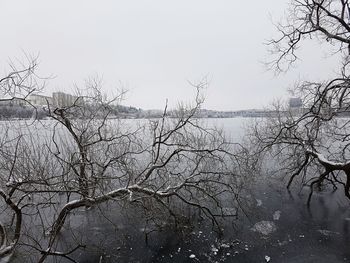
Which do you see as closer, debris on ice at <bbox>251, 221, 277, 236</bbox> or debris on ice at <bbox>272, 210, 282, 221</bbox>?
debris on ice at <bbox>251, 221, 277, 236</bbox>

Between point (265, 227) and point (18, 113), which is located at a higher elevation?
point (18, 113)

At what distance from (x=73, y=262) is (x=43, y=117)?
5201 mm

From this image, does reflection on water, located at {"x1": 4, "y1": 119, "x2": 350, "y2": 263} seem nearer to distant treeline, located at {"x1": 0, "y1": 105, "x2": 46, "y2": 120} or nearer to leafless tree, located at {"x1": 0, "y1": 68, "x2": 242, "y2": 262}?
leafless tree, located at {"x1": 0, "y1": 68, "x2": 242, "y2": 262}

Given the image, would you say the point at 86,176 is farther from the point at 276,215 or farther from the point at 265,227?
the point at 276,215

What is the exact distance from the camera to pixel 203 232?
38.4ft

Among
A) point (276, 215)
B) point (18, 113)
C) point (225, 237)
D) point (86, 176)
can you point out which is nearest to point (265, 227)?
point (276, 215)

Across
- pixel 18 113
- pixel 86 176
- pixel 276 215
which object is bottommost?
pixel 276 215

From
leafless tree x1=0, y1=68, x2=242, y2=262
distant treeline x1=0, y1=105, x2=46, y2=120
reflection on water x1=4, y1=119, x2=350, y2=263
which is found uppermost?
distant treeline x1=0, y1=105, x2=46, y2=120

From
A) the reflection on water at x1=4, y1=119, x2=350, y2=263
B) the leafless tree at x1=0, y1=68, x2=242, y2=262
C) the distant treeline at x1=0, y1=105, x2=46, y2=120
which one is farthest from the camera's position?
the reflection on water at x1=4, y1=119, x2=350, y2=263

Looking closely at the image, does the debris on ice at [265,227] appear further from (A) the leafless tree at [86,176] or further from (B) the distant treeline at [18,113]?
(B) the distant treeline at [18,113]

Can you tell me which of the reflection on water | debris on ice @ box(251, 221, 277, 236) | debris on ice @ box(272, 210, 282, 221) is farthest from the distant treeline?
debris on ice @ box(272, 210, 282, 221)

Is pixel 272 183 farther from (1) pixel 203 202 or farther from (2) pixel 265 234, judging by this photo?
(2) pixel 265 234

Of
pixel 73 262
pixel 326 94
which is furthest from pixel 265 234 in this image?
pixel 73 262

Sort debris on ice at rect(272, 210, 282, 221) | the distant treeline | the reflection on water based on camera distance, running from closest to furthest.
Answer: the distant treeline, the reflection on water, debris on ice at rect(272, 210, 282, 221)
